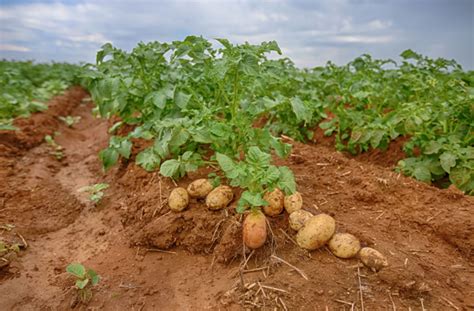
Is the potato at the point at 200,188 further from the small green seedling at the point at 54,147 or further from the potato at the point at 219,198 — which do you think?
the small green seedling at the point at 54,147

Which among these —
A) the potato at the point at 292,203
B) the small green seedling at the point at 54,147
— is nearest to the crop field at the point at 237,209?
the potato at the point at 292,203

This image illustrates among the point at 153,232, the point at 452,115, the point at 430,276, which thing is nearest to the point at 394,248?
the point at 430,276

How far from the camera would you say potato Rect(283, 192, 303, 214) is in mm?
2383

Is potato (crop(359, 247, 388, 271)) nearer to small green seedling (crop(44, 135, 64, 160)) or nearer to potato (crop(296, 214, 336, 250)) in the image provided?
potato (crop(296, 214, 336, 250))

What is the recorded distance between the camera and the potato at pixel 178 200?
2.63 m

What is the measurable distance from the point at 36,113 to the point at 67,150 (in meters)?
1.48

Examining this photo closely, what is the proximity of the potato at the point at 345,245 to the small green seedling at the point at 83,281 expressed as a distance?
4.31 feet

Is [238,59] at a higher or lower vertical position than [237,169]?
higher

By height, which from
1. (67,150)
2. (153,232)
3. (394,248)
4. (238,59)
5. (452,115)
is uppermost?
(238,59)

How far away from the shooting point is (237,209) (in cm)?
220

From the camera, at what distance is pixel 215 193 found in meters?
2.53

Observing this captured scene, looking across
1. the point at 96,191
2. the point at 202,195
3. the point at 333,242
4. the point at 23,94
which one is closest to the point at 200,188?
the point at 202,195

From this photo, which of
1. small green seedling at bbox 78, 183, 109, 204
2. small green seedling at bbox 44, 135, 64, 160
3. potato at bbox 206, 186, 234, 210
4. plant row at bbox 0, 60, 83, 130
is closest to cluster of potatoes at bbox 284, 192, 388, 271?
potato at bbox 206, 186, 234, 210

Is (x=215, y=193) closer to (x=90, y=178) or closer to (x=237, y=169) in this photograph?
(x=237, y=169)
